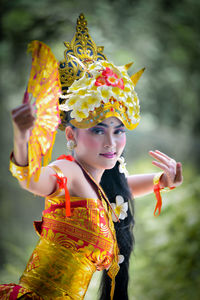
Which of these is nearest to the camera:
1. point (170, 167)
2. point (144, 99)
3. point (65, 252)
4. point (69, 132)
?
point (65, 252)

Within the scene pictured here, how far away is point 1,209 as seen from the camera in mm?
3080

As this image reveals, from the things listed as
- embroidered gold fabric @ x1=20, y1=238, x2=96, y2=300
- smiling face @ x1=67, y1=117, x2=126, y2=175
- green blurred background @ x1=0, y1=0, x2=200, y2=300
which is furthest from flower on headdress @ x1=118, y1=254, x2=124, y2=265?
green blurred background @ x1=0, y1=0, x2=200, y2=300

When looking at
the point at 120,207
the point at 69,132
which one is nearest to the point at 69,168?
the point at 69,132

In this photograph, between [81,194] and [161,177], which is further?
[161,177]

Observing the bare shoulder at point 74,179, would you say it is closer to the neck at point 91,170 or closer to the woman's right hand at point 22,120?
the neck at point 91,170

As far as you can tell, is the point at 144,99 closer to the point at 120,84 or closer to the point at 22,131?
the point at 120,84

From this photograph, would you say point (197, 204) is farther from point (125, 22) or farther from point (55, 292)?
point (55, 292)

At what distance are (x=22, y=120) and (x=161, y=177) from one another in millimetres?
705

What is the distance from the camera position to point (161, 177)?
138cm

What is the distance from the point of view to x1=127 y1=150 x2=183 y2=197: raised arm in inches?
51.0

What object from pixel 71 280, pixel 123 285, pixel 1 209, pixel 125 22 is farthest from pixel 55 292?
pixel 125 22

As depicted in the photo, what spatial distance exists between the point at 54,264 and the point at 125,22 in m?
2.38

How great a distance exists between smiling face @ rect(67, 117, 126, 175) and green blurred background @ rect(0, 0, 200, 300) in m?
1.18

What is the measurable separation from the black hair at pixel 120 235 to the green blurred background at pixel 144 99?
0.95 m
